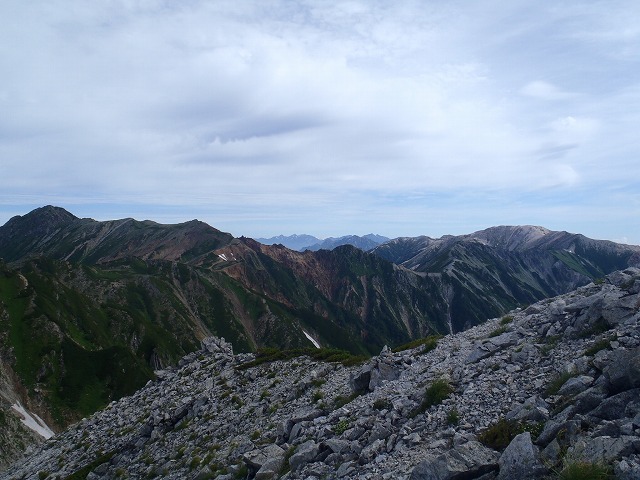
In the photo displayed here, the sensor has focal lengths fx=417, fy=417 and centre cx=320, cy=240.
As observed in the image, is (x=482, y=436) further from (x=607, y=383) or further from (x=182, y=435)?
(x=182, y=435)

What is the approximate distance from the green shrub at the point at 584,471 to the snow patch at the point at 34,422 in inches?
4491

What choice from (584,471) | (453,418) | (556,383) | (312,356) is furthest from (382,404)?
(312,356)

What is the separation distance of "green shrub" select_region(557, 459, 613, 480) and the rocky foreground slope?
0.24m

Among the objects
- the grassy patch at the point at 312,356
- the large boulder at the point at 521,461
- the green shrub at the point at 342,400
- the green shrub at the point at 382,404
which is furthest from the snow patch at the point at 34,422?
the large boulder at the point at 521,461

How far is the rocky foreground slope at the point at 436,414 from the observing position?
39.8 feet

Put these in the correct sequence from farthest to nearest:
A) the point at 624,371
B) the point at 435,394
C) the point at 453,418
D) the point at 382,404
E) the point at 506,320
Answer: the point at 506,320
the point at 382,404
the point at 435,394
the point at 453,418
the point at 624,371

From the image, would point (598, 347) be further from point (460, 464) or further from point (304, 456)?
point (304, 456)

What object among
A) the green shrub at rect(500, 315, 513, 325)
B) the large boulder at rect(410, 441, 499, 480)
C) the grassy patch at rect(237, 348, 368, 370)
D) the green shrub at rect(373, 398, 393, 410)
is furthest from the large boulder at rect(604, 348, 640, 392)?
the grassy patch at rect(237, 348, 368, 370)

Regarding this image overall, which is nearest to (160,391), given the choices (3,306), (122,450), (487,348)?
(122,450)

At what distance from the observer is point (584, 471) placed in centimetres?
996

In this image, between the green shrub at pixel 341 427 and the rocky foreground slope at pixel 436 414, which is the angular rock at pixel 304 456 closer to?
the rocky foreground slope at pixel 436 414

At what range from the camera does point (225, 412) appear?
102 ft

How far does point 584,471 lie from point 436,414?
681 centimetres

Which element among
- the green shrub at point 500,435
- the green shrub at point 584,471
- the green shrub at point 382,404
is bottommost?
the green shrub at point 382,404
